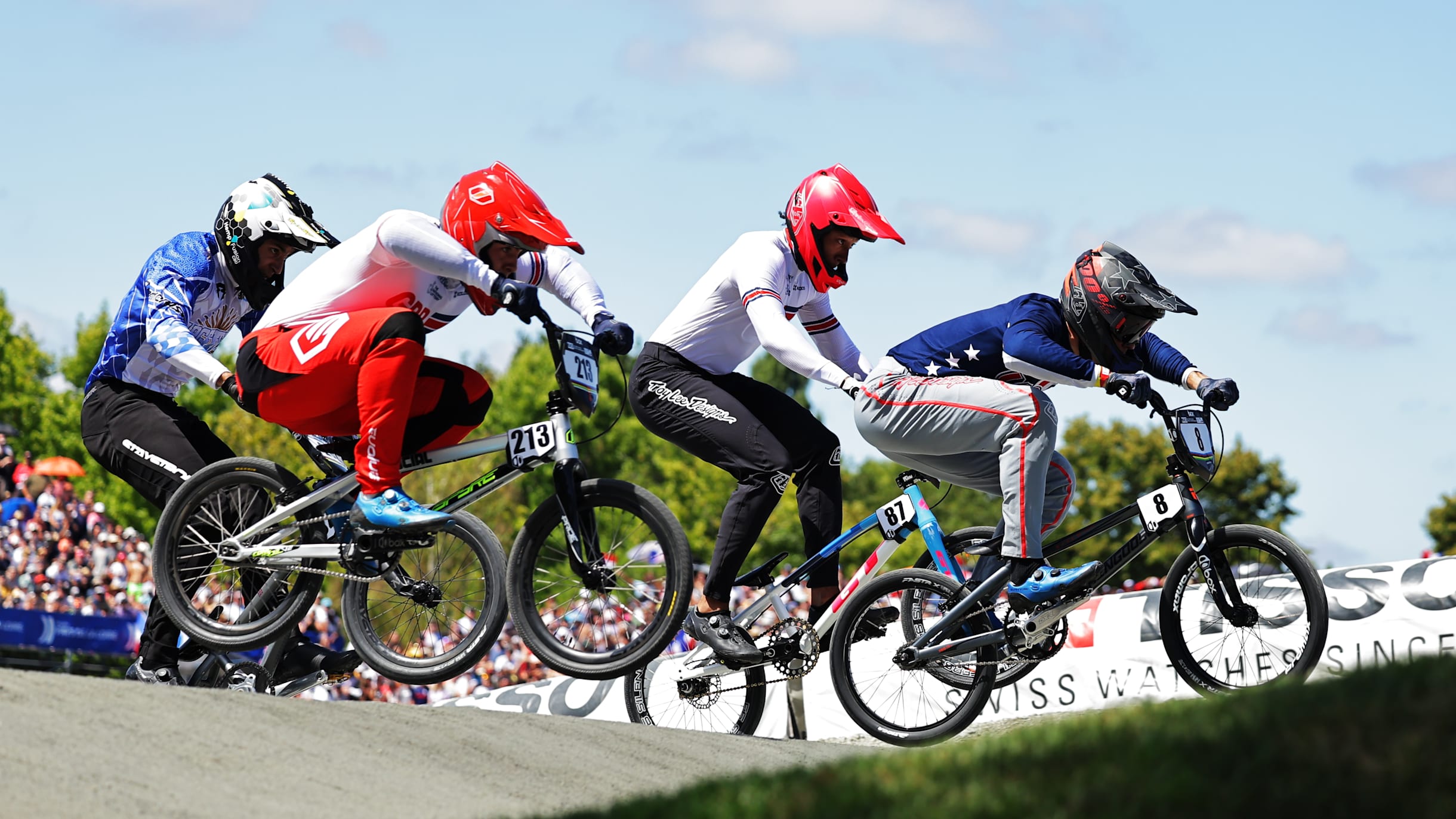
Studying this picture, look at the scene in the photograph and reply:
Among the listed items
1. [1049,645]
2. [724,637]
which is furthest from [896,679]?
[724,637]

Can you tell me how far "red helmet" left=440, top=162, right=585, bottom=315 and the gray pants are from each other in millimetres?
1752

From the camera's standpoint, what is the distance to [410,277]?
679cm

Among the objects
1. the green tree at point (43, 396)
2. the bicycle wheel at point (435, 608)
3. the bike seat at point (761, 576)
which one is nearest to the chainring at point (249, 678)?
the bicycle wheel at point (435, 608)

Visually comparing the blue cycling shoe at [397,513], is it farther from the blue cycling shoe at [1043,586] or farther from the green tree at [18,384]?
the green tree at [18,384]

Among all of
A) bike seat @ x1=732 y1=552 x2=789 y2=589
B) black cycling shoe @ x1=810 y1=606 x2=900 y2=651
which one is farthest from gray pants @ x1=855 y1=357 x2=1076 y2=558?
bike seat @ x1=732 y1=552 x2=789 y2=589

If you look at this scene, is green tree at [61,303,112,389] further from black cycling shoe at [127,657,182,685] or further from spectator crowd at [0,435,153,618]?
black cycling shoe at [127,657,182,685]

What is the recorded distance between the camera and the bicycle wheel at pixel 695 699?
7746 mm

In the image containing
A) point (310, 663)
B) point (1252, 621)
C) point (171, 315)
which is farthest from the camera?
point (310, 663)

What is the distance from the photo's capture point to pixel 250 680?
7.98m

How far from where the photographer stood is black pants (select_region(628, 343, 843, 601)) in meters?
7.12

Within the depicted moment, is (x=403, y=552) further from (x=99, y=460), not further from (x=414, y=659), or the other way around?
(x=99, y=460)

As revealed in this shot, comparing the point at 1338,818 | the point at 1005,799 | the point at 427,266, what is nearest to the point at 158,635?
the point at 427,266

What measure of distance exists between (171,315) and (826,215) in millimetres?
3332

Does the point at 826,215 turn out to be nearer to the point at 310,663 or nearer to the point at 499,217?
the point at 499,217
